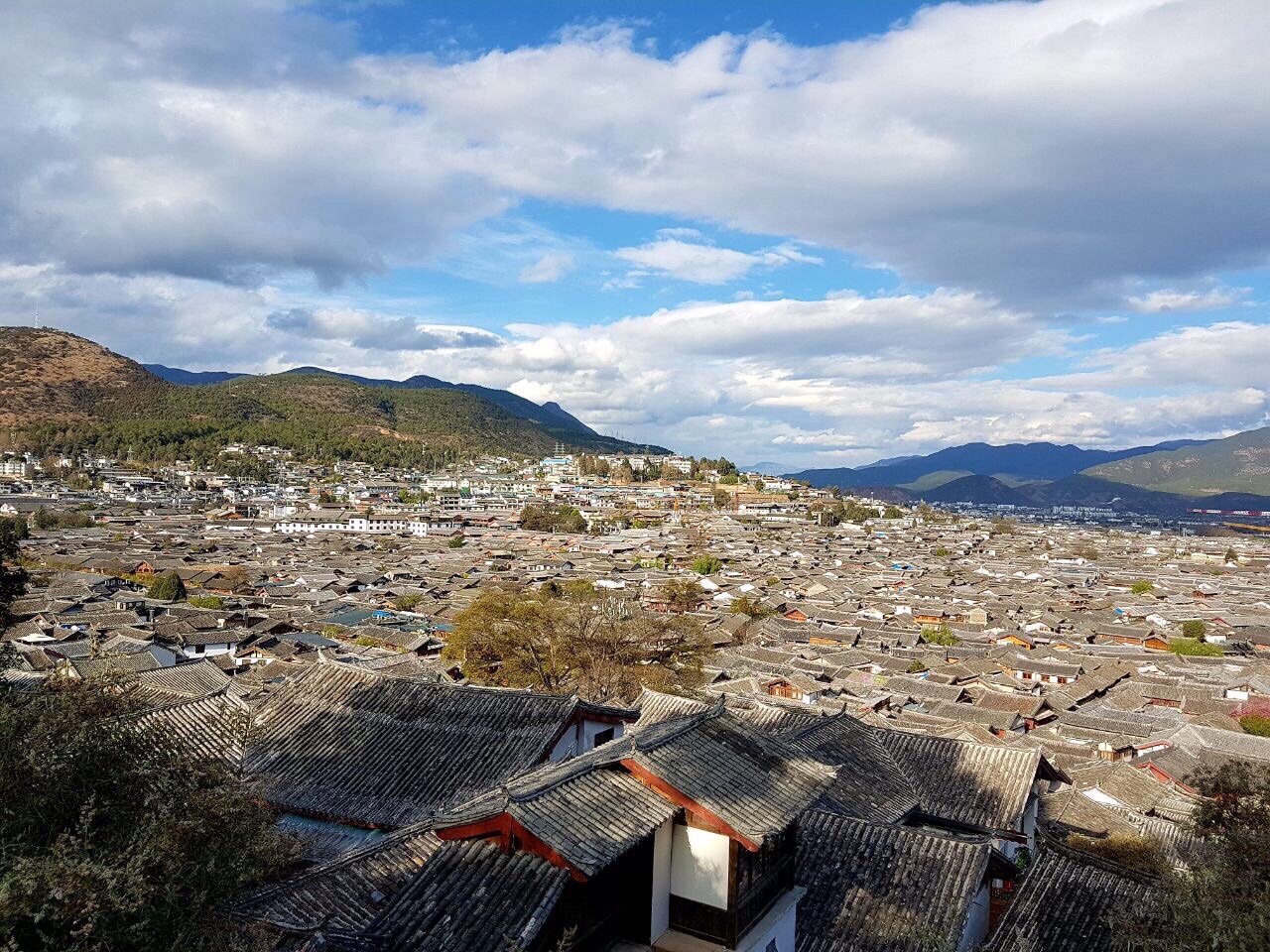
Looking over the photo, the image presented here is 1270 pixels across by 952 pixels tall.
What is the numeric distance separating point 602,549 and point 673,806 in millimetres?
75078

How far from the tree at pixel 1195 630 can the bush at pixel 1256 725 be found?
64.6 feet

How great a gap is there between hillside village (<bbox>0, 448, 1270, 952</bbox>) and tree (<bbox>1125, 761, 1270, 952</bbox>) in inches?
79.3

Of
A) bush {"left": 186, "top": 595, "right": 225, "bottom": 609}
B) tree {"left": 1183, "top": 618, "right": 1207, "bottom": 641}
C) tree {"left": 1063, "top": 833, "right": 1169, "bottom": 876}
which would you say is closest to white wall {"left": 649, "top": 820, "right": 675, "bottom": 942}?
tree {"left": 1063, "top": 833, "right": 1169, "bottom": 876}

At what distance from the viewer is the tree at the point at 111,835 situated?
4223 millimetres

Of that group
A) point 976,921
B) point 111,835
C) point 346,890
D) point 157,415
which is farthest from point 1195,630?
point 157,415

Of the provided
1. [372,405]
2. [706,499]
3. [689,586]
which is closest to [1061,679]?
[689,586]

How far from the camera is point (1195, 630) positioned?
155 ft

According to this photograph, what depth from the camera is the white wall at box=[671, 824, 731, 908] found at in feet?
22.1

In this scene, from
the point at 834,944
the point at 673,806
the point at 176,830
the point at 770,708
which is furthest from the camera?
the point at 770,708

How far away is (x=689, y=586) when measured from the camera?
54.2 m

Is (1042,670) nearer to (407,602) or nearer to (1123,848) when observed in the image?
(1123,848)

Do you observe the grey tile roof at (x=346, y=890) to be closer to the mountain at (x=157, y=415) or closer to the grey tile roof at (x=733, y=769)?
the grey tile roof at (x=733, y=769)

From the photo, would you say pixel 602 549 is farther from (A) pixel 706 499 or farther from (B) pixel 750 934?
(B) pixel 750 934

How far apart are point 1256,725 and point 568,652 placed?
82.4 ft
